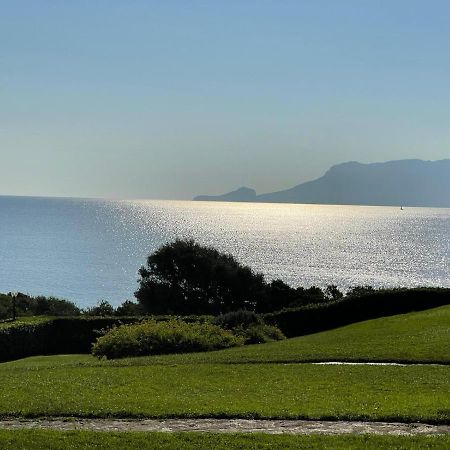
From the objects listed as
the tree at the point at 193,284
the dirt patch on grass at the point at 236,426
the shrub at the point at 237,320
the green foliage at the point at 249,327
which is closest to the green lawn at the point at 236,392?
the dirt patch on grass at the point at 236,426

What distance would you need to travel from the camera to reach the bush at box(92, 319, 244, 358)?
85.2 feet

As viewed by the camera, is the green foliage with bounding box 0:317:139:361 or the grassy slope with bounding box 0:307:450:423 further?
the green foliage with bounding box 0:317:139:361

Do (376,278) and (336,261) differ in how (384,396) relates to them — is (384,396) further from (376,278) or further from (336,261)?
(336,261)

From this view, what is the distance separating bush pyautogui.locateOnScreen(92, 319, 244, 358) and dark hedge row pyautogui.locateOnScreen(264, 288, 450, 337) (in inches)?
333

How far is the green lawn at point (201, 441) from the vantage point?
9.68 m

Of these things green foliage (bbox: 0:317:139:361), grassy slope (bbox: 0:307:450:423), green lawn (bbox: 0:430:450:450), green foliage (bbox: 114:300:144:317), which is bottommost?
green foliage (bbox: 114:300:144:317)

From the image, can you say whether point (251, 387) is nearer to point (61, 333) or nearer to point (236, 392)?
point (236, 392)

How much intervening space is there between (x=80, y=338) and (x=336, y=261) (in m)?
95.5

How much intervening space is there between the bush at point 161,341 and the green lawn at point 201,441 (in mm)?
15466

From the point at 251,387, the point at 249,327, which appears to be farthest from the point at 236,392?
the point at 249,327

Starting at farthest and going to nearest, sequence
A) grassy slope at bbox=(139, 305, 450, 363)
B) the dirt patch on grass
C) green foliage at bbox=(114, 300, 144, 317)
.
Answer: green foliage at bbox=(114, 300, 144, 317)
grassy slope at bbox=(139, 305, 450, 363)
the dirt patch on grass

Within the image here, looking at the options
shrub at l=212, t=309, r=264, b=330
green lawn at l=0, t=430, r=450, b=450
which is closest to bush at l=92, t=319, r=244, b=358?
shrub at l=212, t=309, r=264, b=330

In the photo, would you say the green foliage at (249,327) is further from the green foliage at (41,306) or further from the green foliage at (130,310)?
the green foliage at (41,306)

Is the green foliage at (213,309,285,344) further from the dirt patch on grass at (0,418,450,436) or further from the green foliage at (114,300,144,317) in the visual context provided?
the green foliage at (114,300,144,317)
